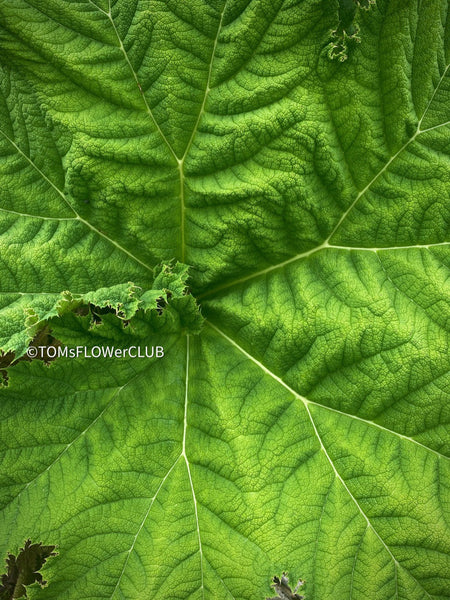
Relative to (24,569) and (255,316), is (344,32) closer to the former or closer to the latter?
(255,316)

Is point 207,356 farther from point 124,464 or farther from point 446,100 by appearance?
point 446,100

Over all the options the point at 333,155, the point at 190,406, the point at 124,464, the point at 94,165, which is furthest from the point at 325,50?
the point at 124,464

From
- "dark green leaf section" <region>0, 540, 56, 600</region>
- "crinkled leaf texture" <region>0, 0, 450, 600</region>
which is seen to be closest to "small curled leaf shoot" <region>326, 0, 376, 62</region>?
"crinkled leaf texture" <region>0, 0, 450, 600</region>

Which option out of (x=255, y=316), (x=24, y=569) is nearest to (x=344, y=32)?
(x=255, y=316)

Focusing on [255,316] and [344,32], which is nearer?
[344,32]

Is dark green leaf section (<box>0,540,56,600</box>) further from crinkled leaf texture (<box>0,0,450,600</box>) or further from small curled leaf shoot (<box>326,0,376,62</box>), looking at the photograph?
small curled leaf shoot (<box>326,0,376,62</box>)
